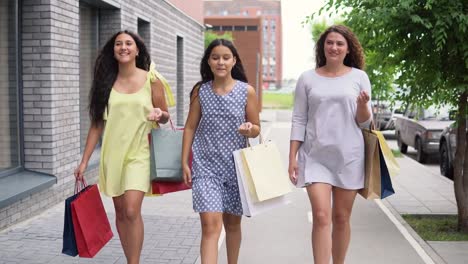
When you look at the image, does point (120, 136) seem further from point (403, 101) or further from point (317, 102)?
point (403, 101)

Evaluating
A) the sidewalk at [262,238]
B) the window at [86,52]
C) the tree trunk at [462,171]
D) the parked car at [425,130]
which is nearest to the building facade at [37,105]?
the sidewalk at [262,238]

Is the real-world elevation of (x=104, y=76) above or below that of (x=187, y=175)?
above

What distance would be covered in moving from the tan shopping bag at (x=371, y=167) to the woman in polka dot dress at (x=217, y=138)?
2.72 ft

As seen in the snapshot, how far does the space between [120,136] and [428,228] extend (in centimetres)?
443

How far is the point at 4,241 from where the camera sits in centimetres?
623

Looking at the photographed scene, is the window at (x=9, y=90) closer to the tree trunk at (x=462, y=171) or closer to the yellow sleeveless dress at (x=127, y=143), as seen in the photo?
the yellow sleeveless dress at (x=127, y=143)

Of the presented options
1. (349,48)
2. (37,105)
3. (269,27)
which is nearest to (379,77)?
(37,105)

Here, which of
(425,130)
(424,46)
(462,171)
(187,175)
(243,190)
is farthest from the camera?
(425,130)

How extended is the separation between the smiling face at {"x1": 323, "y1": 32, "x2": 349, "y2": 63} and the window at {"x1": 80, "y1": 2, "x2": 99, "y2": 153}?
6.11 metres

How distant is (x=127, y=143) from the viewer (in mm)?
4473

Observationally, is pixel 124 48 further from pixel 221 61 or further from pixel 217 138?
pixel 217 138

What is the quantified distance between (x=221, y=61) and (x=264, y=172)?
82 cm

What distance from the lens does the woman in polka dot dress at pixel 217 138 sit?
4.30 metres

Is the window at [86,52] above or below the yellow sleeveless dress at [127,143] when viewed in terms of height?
above
